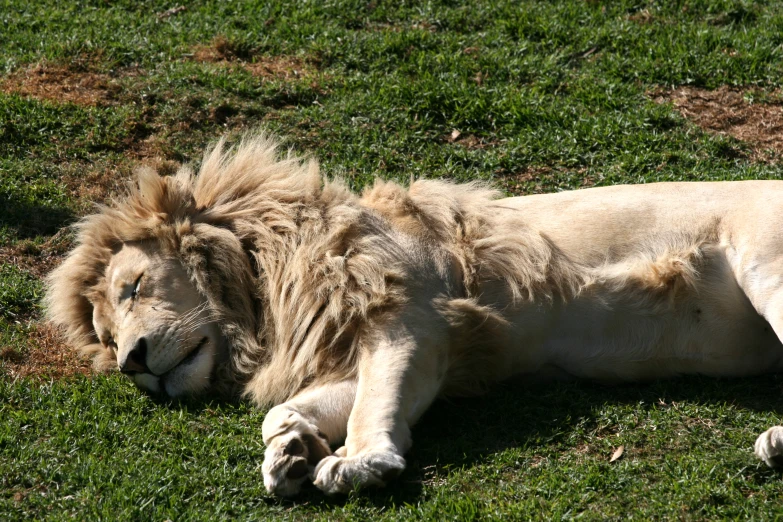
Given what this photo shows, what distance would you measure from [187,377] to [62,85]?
378cm

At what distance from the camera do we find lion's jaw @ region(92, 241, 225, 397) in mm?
4457

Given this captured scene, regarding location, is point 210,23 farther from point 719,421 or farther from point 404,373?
point 719,421

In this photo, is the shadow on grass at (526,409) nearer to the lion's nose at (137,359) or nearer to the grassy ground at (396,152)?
the grassy ground at (396,152)

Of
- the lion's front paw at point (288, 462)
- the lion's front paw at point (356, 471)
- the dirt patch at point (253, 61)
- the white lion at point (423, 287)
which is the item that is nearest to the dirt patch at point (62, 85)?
the dirt patch at point (253, 61)

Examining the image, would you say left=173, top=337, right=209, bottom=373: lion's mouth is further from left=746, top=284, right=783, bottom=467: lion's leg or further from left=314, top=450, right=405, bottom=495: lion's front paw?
left=746, top=284, right=783, bottom=467: lion's leg

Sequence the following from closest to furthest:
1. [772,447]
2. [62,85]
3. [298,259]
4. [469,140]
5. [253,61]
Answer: [772,447] < [298,259] < [469,140] < [62,85] < [253,61]

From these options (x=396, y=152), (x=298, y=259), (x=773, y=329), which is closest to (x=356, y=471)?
(x=298, y=259)

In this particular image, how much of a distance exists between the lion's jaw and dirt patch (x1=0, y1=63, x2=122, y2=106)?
2.95 m

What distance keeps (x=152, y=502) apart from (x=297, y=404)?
0.70m

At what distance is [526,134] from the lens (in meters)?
6.86

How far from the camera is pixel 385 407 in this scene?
156 inches

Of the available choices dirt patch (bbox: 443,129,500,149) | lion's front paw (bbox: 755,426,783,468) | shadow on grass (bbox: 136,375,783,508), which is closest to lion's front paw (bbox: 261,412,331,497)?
shadow on grass (bbox: 136,375,783,508)

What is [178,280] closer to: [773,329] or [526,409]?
[526,409]

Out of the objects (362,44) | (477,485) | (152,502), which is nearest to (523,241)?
(477,485)
